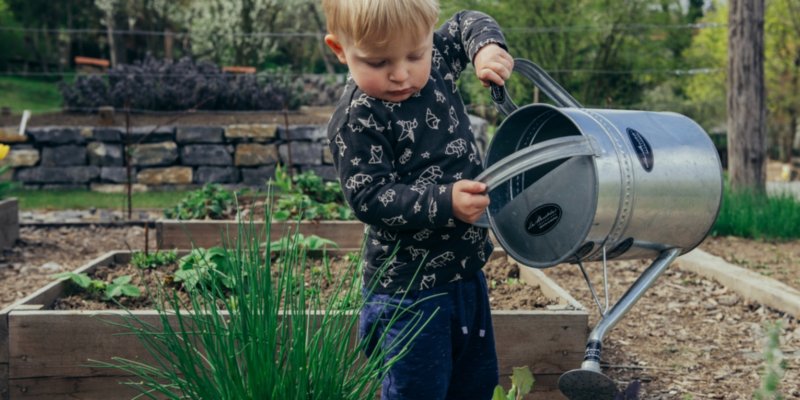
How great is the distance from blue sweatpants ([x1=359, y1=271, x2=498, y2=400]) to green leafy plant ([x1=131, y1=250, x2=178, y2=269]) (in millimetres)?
1686

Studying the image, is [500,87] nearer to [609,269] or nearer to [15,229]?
[609,269]

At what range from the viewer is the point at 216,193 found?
5.09 metres

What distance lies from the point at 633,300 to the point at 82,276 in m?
2.06

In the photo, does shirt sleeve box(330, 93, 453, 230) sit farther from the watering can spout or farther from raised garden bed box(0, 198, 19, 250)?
raised garden bed box(0, 198, 19, 250)

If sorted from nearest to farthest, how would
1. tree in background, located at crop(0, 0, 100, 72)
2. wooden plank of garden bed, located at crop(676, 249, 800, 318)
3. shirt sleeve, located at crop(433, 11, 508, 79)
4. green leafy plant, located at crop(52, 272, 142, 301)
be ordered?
shirt sleeve, located at crop(433, 11, 508, 79) → green leafy plant, located at crop(52, 272, 142, 301) → wooden plank of garden bed, located at crop(676, 249, 800, 318) → tree in background, located at crop(0, 0, 100, 72)

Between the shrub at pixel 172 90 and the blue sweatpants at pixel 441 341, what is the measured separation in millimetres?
8399

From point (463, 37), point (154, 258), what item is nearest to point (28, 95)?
point (154, 258)

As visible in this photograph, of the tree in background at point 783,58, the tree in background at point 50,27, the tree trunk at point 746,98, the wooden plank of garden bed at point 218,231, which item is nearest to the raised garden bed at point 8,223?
the wooden plank of garden bed at point 218,231

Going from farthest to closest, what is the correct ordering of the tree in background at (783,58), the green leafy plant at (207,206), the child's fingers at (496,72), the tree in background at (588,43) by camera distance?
the tree in background at (783,58)
the tree in background at (588,43)
the green leafy plant at (207,206)
the child's fingers at (496,72)

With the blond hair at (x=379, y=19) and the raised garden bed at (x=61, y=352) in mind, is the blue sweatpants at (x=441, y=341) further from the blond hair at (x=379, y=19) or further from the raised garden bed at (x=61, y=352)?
the raised garden bed at (x=61, y=352)

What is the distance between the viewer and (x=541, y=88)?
2006 millimetres

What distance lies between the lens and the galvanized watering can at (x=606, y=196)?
5.38 feet

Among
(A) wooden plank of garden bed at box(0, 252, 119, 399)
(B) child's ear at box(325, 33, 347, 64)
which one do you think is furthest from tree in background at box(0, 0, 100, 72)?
(B) child's ear at box(325, 33, 347, 64)

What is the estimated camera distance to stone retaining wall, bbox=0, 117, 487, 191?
29.8ft
